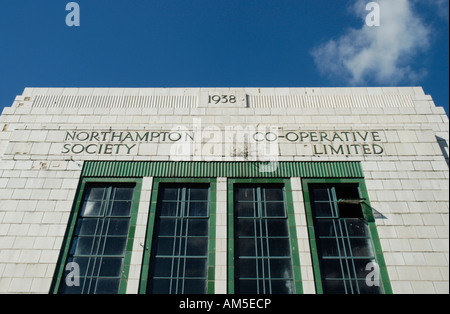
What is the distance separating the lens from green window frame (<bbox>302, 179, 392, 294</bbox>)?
12992mm

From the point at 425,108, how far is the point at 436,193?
4.70 m

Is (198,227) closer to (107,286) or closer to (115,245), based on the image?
(115,245)

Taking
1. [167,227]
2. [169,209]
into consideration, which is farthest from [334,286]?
[169,209]

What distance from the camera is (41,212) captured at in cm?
1422

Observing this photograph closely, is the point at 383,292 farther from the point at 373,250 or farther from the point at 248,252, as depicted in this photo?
the point at 248,252

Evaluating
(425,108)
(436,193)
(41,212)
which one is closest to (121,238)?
(41,212)

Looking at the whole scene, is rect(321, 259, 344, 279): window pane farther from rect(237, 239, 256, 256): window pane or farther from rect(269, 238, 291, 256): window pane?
rect(237, 239, 256, 256): window pane

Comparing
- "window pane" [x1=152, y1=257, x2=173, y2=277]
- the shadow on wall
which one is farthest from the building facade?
the shadow on wall

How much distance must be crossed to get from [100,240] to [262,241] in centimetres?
582

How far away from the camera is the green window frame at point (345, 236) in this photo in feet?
42.6

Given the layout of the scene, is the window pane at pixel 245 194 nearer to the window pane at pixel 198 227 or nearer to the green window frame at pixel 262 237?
the green window frame at pixel 262 237

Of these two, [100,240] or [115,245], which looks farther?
[100,240]

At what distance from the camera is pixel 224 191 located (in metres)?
15.0

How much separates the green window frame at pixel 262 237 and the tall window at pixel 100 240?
3.76 m
